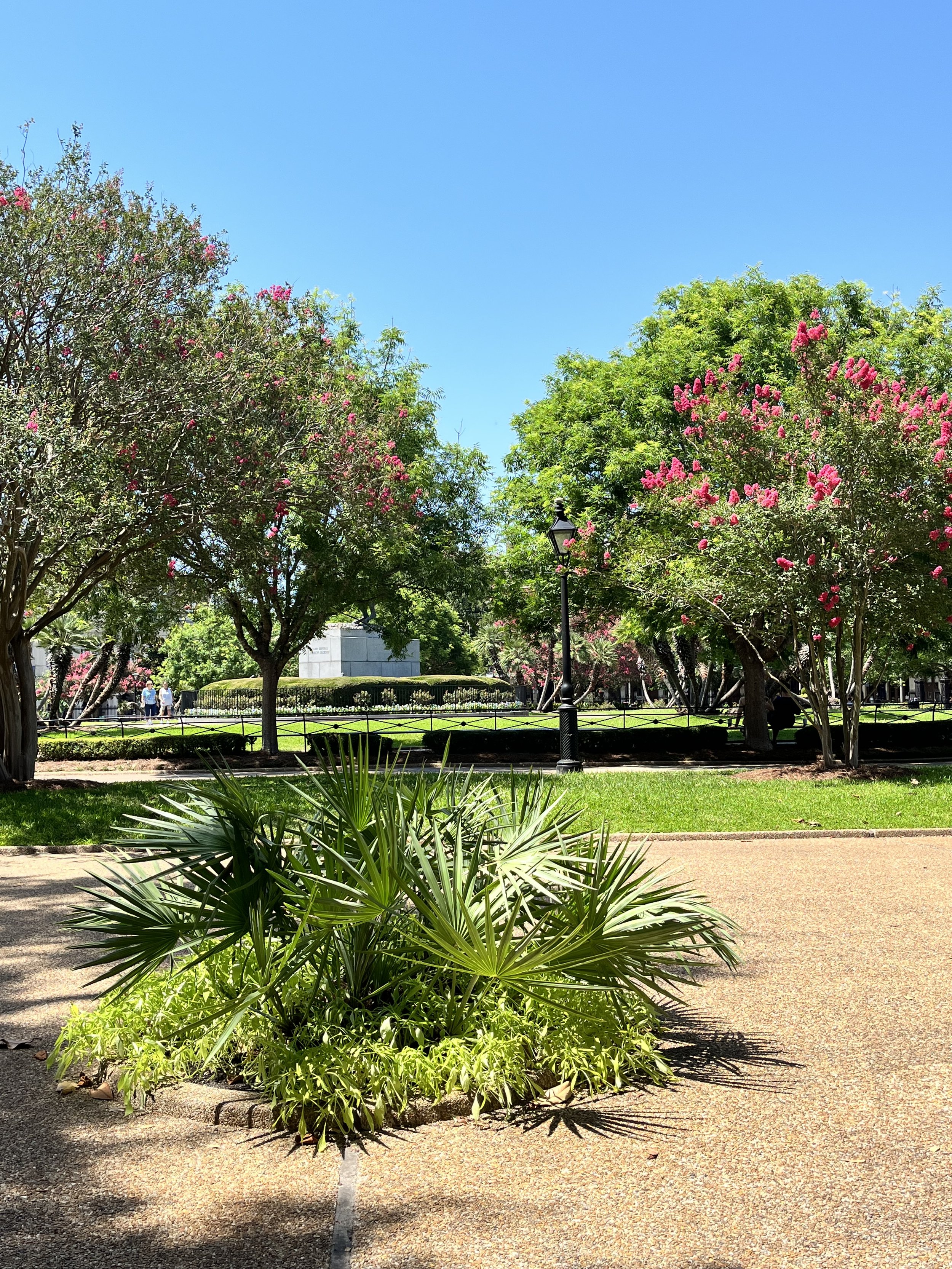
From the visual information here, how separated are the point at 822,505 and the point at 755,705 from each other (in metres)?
9.61

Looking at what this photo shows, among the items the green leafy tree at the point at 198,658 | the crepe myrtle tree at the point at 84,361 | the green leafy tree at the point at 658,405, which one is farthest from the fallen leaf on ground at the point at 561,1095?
the green leafy tree at the point at 198,658

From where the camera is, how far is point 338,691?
1817 inches

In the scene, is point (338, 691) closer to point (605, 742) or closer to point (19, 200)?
point (605, 742)

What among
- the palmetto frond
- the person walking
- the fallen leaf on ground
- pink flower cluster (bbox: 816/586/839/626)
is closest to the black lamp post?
pink flower cluster (bbox: 816/586/839/626)

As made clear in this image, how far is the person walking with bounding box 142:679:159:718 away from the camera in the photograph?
49281mm

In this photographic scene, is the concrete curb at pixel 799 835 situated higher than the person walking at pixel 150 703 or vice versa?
the person walking at pixel 150 703

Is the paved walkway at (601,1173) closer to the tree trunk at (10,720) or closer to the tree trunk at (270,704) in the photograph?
the tree trunk at (10,720)

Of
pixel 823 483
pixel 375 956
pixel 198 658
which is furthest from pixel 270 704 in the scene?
pixel 198 658

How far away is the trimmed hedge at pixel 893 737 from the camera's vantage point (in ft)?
78.5

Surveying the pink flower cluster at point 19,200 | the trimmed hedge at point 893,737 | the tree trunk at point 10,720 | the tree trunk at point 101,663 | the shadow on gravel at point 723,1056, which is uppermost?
the pink flower cluster at point 19,200

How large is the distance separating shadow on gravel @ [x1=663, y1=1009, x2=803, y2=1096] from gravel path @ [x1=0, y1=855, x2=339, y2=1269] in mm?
1660

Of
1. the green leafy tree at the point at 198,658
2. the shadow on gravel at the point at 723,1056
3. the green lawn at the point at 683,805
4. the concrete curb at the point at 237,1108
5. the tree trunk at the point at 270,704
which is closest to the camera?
the concrete curb at the point at 237,1108

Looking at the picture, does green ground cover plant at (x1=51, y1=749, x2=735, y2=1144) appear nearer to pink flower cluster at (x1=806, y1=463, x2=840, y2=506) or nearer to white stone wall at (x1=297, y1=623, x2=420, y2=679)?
pink flower cluster at (x1=806, y1=463, x2=840, y2=506)

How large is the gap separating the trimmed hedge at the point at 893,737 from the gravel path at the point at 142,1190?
21042 mm
